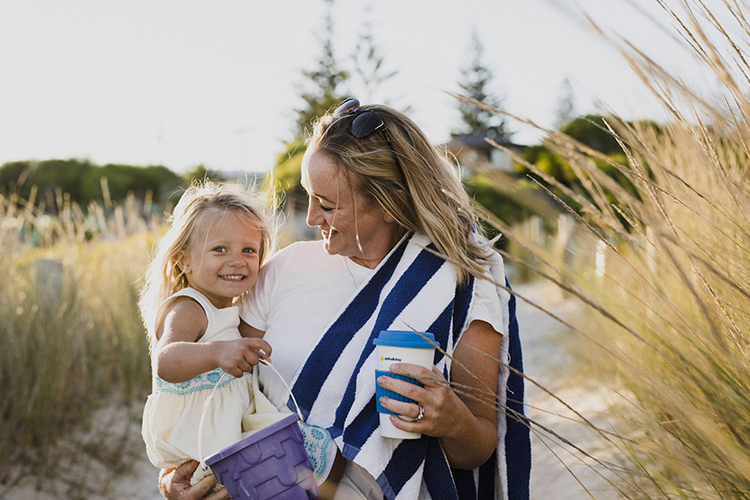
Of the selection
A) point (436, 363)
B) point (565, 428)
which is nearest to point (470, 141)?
point (565, 428)

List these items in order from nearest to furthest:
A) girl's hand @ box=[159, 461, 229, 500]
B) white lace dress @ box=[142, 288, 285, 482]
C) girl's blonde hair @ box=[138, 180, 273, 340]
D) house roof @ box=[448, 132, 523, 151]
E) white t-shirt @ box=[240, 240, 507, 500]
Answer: house roof @ box=[448, 132, 523, 151] < girl's hand @ box=[159, 461, 229, 500] < white lace dress @ box=[142, 288, 285, 482] < white t-shirt @ box=[240, 240, 507, 500] < girl's blonde hair @ box=[138, 180, 273, 340]

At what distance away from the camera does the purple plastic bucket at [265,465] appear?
59.0 inches

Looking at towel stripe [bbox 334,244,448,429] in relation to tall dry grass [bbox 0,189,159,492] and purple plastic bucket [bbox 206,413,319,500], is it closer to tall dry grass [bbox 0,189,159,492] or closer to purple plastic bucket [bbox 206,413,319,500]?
purple plastic bucket [bbox 206,413,319,500]

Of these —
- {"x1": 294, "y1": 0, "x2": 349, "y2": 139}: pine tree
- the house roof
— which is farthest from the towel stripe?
{"x1": 294, "y1": 0, "x2": 349, "y2": 139}: pine tree

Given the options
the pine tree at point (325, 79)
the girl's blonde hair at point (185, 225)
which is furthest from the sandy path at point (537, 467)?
the pine tree at point (325, 79)

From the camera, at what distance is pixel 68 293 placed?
4.30m

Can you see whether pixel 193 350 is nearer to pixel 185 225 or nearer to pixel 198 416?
pixel 198 416

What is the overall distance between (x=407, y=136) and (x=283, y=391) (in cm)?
110

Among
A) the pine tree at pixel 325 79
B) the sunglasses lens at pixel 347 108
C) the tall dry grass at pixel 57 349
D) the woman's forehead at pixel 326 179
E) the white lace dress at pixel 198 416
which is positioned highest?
the pine tree at pixel 325 79

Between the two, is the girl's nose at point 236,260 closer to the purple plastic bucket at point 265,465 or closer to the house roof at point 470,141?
the purple plastic bucket at point 265,465

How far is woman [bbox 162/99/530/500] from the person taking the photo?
1843mm

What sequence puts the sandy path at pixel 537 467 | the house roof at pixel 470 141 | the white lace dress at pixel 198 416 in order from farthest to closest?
1. the sandy path at pixel 537 467
2. the white lace dress at pixel 198 416
3. the house roof at pixel 470 141

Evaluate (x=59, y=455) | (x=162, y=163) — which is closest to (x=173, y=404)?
(x=59, y=455)

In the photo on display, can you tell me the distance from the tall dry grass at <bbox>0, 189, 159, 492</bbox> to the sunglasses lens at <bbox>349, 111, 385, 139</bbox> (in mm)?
2632
